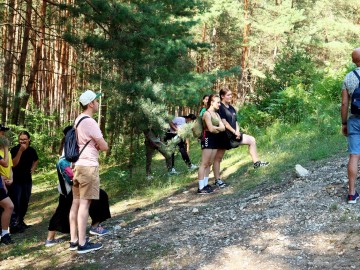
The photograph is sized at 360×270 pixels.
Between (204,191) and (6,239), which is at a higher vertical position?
(204,191)

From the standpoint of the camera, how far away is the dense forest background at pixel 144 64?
8.70 m

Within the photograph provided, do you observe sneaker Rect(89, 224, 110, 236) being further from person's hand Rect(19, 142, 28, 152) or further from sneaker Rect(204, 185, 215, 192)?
sneaker Rect(204, 185, 215, 192)

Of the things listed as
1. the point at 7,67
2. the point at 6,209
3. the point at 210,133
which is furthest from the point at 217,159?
the point at 7,67

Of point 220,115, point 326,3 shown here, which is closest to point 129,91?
point 220,115

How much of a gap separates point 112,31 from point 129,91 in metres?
1.28

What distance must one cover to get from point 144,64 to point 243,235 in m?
4.91

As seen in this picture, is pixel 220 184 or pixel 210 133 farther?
pixel 220 184

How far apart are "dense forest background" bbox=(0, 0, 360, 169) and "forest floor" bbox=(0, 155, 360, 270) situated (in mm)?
3156

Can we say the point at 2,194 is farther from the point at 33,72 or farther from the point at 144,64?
the point at 33,72

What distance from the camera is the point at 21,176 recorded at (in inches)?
293

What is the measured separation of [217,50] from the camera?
106ft

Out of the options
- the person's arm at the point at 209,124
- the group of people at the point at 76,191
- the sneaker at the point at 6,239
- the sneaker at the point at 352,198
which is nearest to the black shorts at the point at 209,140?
the person's arm at the point at 209,124

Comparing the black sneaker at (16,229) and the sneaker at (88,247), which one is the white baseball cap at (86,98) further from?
the black sneaker at (16,229)

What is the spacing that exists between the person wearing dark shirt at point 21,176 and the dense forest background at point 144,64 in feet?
7.34
